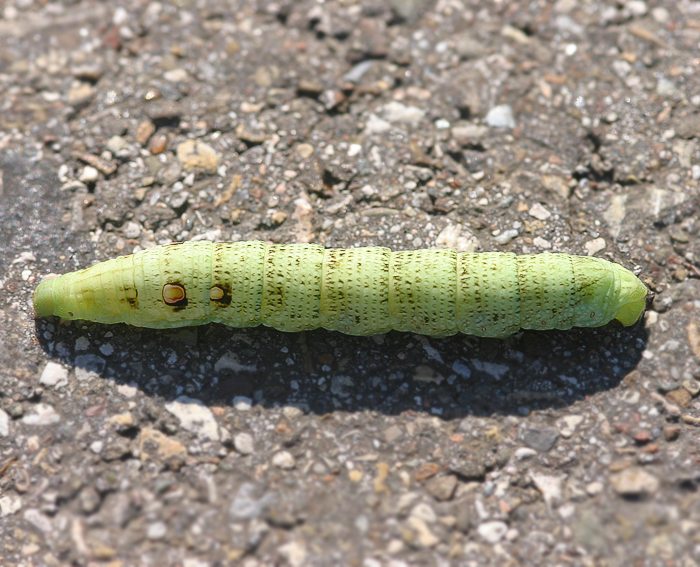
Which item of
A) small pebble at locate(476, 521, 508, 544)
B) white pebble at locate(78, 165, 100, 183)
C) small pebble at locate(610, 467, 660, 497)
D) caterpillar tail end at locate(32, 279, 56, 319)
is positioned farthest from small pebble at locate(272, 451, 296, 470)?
white pebble at locate(78, 165, 100, 183)

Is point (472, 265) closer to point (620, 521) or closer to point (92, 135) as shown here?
point (620, 521)

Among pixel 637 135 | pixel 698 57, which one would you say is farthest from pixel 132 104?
pixel 698 57

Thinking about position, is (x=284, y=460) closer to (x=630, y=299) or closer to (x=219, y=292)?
(x=219, y=292)

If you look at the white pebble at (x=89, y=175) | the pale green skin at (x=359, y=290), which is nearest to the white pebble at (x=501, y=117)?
the pale green skin at (x=359, y=290)

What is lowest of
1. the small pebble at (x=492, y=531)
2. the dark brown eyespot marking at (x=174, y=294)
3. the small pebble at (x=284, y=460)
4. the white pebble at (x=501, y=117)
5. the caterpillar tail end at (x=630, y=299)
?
the small pebble at (x=492, y=531)

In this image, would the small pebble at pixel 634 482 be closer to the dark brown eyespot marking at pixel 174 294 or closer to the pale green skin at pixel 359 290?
the pale green skin at pixel 359 290

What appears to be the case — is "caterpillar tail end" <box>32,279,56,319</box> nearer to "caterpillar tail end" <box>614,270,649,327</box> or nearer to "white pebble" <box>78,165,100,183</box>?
"white pebble" <box>78,165,100,183</box>

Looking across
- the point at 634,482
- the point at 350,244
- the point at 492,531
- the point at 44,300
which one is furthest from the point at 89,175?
the point at 634,482
